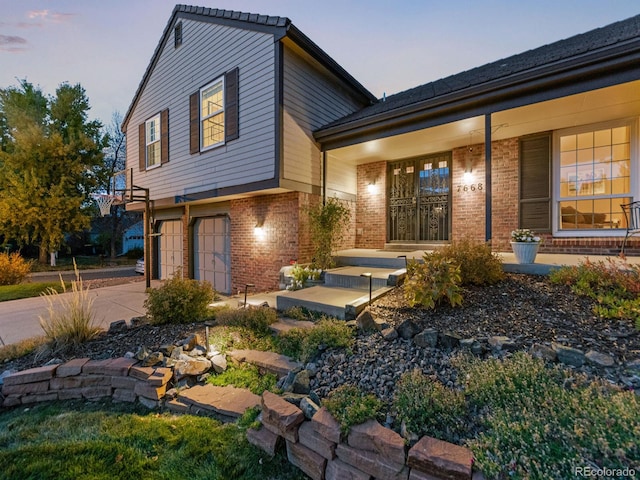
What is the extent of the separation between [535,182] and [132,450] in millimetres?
7655

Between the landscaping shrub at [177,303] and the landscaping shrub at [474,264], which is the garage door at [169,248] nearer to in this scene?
the landscaping shrub at [177,303]

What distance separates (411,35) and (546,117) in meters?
5.41

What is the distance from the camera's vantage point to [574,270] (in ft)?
12.0

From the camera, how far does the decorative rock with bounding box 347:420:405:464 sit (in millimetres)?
1693

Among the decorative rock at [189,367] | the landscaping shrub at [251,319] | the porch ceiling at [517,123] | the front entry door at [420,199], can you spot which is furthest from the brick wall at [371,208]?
the decorative rock at [189,367]

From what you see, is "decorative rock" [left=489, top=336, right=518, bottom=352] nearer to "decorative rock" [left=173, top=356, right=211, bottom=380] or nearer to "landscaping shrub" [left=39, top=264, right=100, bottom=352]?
"decorative rock" [left=173, top=356, right=211, bottom=380]

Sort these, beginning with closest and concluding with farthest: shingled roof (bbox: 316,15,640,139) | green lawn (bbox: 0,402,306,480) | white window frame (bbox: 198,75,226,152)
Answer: green lawn (bbox: 0,402,306,480) < shingled roof (bbox: 316,15,640,139) < white window frame (bbox: 198,75,226,152)

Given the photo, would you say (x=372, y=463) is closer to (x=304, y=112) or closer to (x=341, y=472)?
(x=341, y=472)

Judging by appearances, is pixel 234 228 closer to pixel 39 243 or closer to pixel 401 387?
pixel 401 387

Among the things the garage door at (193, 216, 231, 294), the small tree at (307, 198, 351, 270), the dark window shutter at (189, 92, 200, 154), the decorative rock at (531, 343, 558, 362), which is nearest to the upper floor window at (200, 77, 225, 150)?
the dark window shutter at (189, 92, 200, 154)

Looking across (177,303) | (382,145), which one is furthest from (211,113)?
(177,303)

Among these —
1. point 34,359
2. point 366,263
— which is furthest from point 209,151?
point 34,359

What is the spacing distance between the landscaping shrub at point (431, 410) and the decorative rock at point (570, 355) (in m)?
0.93

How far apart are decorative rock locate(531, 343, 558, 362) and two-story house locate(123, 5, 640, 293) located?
2.76 meters
